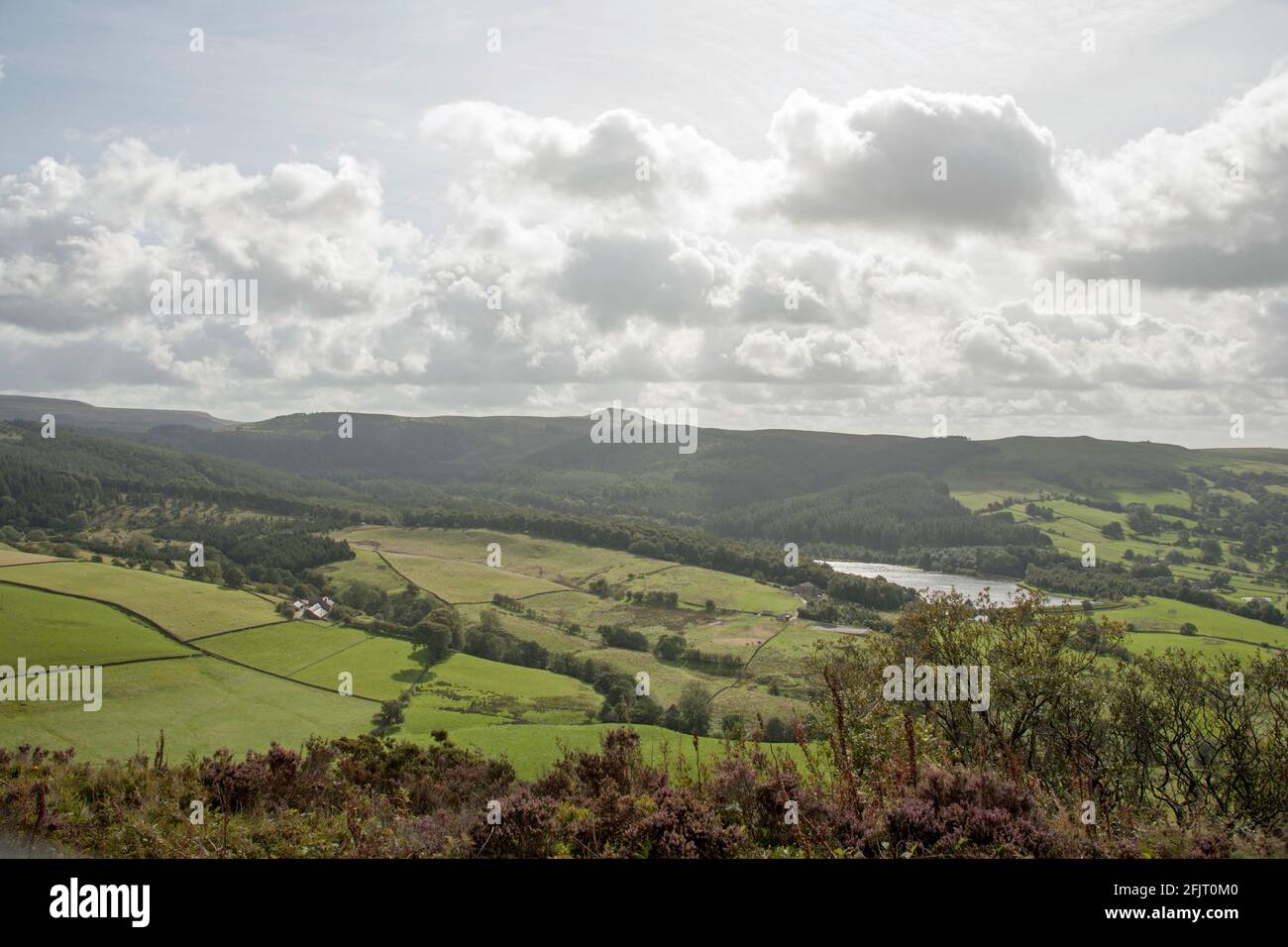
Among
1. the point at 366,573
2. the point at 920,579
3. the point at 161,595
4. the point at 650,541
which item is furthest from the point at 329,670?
the point at 920,579

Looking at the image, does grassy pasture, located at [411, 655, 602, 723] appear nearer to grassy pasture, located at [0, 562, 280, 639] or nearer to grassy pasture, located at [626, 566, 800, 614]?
grassy pasture, located at [0, 562, 280, 639]

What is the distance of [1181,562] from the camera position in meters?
137

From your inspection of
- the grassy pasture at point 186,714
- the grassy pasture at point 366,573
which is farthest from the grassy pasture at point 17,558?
the grassy pasture at point 186,714

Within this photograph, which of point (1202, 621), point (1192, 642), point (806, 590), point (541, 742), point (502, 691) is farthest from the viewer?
point (806, 590)

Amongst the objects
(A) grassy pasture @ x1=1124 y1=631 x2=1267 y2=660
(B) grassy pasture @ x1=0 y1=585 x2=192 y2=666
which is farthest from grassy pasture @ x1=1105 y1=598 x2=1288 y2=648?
(B) grassy pasture @ x1=0 y1=585 x2=192 y2=666

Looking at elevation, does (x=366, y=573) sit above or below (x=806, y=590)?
above

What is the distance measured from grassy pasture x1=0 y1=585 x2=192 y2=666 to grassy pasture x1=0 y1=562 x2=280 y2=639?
213 cm

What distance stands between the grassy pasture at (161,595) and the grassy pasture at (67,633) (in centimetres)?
213

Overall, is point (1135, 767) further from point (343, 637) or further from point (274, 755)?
point (343, 637)

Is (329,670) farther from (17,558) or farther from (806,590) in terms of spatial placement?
(806,590)

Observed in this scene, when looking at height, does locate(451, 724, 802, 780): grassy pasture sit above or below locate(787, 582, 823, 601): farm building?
above

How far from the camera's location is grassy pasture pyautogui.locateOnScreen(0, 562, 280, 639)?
5900cm

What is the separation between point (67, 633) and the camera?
169ft

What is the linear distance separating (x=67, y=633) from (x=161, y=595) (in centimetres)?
1277
